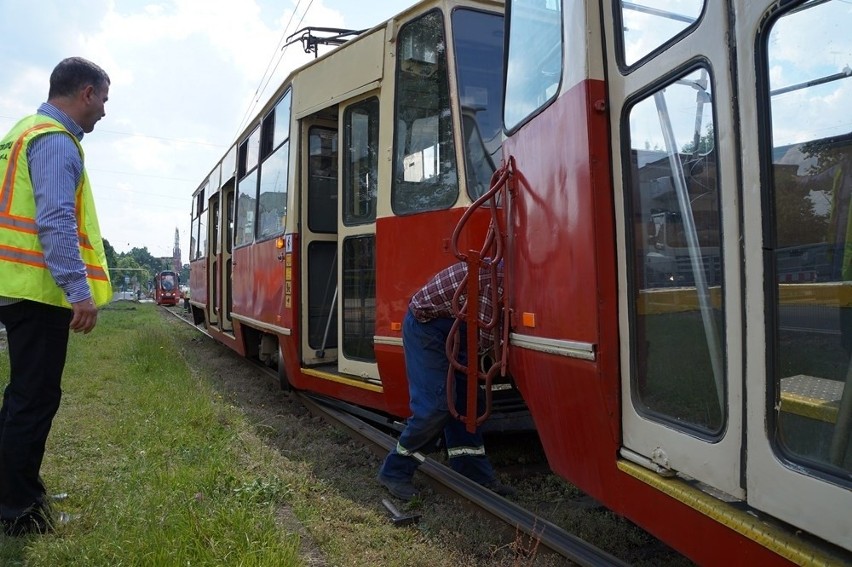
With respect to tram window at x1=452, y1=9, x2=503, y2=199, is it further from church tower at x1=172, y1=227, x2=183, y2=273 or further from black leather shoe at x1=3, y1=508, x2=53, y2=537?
church tower at x1=172, y1=227, x2=183, y2=273

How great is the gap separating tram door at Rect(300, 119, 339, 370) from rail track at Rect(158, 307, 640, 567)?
25.2 inches

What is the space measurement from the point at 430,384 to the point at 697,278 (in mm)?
1947

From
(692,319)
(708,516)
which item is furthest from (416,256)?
(708,516)

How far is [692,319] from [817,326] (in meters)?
0.37

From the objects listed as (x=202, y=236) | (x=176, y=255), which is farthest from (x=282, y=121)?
(x=176, y=255)

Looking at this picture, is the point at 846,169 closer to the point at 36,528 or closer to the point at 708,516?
the point at 708,516

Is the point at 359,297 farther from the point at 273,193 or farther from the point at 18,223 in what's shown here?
the point at 18,223

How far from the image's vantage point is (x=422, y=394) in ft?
11.9

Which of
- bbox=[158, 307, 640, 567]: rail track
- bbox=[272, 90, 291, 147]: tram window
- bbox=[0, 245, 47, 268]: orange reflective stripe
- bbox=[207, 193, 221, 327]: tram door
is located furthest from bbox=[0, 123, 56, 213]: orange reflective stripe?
bbox=[207, 193, 221, 327]: tram door

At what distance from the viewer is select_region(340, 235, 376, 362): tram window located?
482 centimetres

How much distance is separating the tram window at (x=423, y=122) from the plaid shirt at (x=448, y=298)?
25.7 inches

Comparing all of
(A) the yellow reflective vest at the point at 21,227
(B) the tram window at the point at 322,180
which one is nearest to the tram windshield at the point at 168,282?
(B) the tram window at the point at 322,180

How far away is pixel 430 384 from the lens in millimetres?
3613

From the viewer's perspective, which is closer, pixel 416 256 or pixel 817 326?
pixel 817 326
